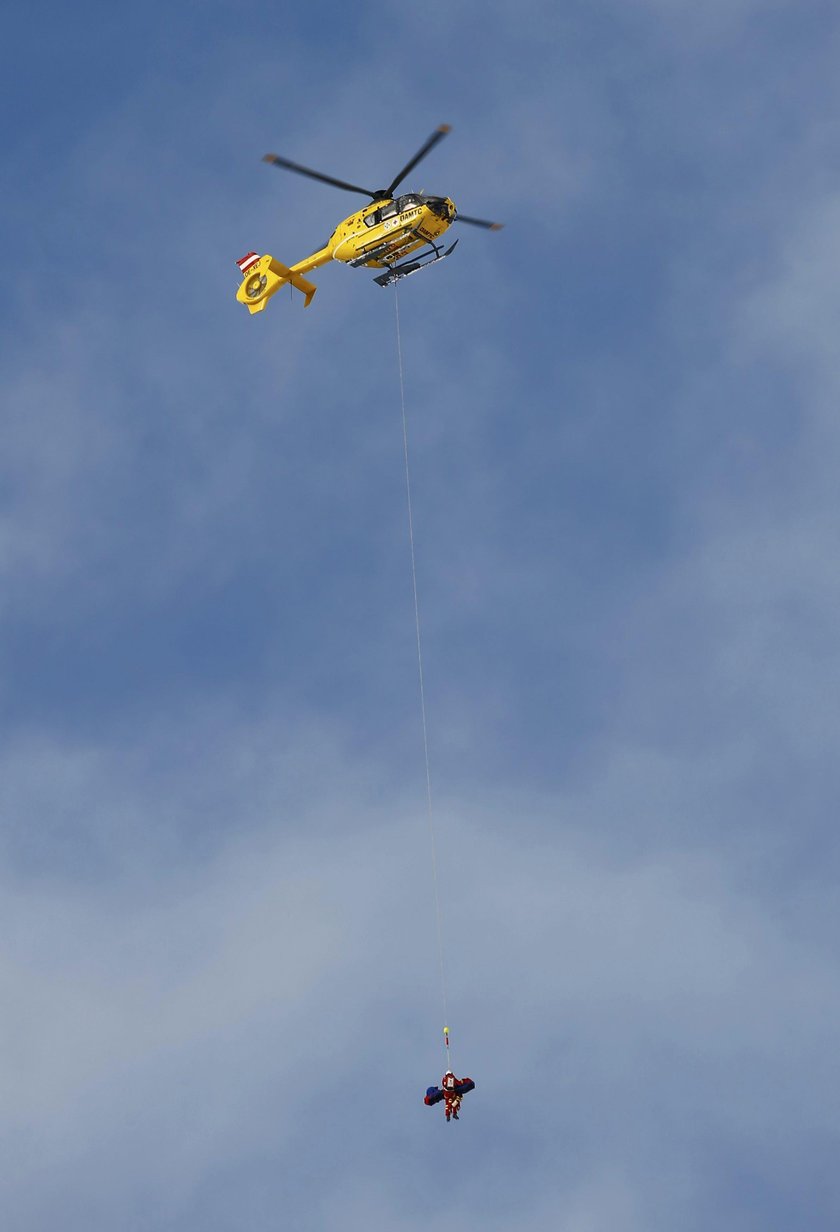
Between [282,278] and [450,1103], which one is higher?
[282,278]

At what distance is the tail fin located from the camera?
336 ft

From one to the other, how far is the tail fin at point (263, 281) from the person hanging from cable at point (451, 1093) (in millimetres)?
41587

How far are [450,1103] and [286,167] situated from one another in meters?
42.5

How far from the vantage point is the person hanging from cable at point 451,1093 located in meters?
81.9

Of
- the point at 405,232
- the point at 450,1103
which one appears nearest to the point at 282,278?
the point at 405,232

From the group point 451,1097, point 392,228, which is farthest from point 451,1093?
point 392,228

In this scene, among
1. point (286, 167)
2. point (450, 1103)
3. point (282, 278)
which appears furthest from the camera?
point (282, 278)

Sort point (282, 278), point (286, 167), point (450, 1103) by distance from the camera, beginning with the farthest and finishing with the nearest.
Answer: point (282, 278)
point (286, 167)
point (450, 1103)

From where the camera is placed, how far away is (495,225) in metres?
94.1

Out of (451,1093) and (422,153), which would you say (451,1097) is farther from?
(422,153)

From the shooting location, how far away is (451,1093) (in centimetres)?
8194

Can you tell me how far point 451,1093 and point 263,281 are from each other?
1758 inches

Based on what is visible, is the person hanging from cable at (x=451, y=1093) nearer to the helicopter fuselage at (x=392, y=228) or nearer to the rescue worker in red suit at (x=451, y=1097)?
the rescue worker in red suit at (x=451, y=1097)

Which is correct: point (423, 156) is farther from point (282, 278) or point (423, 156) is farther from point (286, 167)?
point (282, 278)
